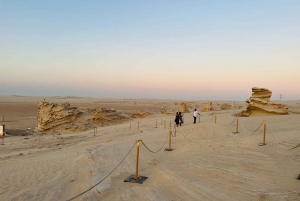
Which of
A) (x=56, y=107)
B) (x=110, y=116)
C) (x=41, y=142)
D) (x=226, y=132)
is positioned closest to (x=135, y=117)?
(x=110, y=116)

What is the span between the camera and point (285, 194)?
15.8 ft

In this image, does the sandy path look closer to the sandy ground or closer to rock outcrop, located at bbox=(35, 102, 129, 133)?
the sandy ground

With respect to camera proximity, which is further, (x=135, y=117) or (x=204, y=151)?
(x=135, y=117)

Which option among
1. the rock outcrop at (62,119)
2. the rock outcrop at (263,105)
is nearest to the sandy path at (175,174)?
the rock outcrop at (62,119)

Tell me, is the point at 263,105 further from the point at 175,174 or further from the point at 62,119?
the point at 62,119

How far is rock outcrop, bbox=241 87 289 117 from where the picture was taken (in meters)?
22.6

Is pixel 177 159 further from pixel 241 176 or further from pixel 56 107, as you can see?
pixel 56 107

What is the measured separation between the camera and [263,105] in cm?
2302

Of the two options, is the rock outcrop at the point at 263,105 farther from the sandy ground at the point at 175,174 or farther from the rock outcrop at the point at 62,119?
the rock outcrop at the point at 62,119

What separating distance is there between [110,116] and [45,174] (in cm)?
1878

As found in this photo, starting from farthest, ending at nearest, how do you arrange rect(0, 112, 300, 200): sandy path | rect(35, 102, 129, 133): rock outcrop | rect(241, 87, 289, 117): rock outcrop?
rect(241, 87, 289, 117): rock outcrop → rect(35, 102, 129, 133): rock outcrop → rect(0, 112, 300, 200): sandy path

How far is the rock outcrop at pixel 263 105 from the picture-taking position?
22.6 m

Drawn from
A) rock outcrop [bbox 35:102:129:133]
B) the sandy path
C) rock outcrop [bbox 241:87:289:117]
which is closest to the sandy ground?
the sandy path

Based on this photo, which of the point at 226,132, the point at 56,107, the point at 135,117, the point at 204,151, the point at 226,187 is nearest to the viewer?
the point at 226,187
